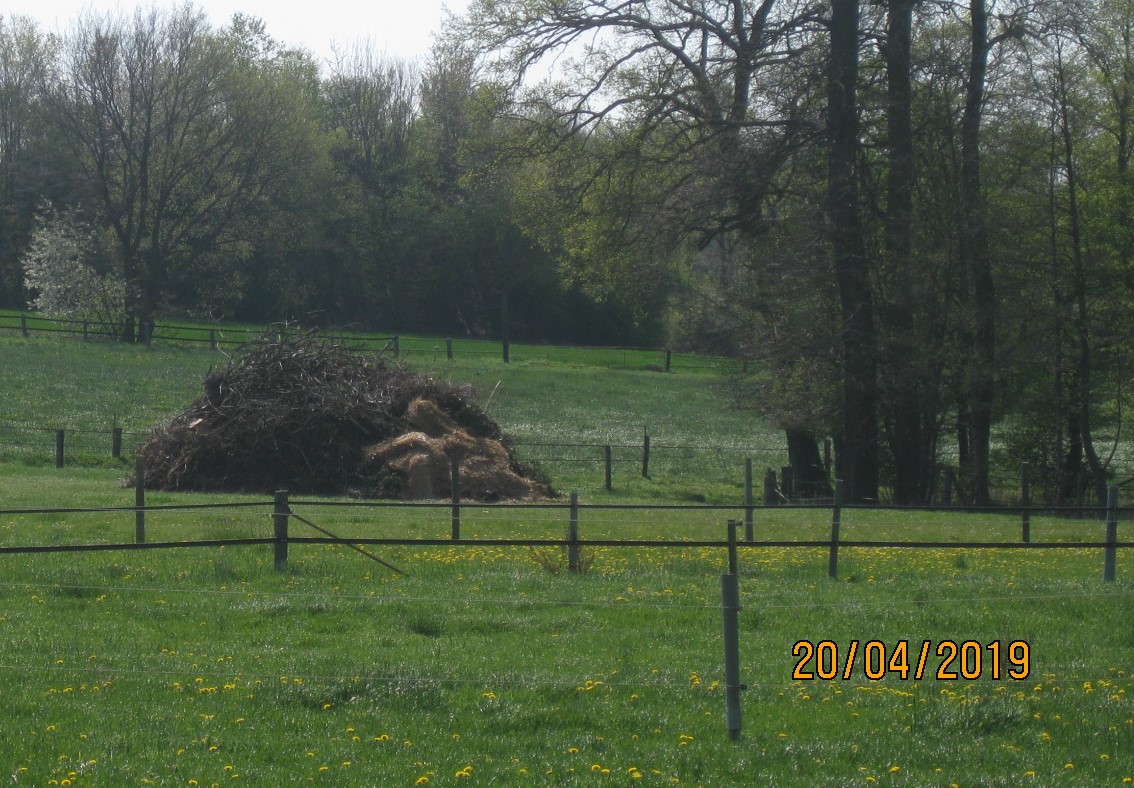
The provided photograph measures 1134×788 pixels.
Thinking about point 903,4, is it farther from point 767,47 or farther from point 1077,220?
point 1077,220

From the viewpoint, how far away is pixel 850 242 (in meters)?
27.3

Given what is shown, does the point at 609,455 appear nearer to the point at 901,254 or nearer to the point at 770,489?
the point at 770,489

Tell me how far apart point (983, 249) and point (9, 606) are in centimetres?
2254

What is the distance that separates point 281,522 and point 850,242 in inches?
712

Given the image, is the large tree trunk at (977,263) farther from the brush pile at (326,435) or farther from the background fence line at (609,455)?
Answer: the brush pile at (326,435)

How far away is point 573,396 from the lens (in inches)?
1764

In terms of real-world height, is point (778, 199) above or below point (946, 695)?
above

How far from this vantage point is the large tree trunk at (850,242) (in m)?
26.9

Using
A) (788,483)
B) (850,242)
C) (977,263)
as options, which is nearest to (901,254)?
(850,242)

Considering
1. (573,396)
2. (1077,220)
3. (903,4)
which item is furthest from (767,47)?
(573,396)
